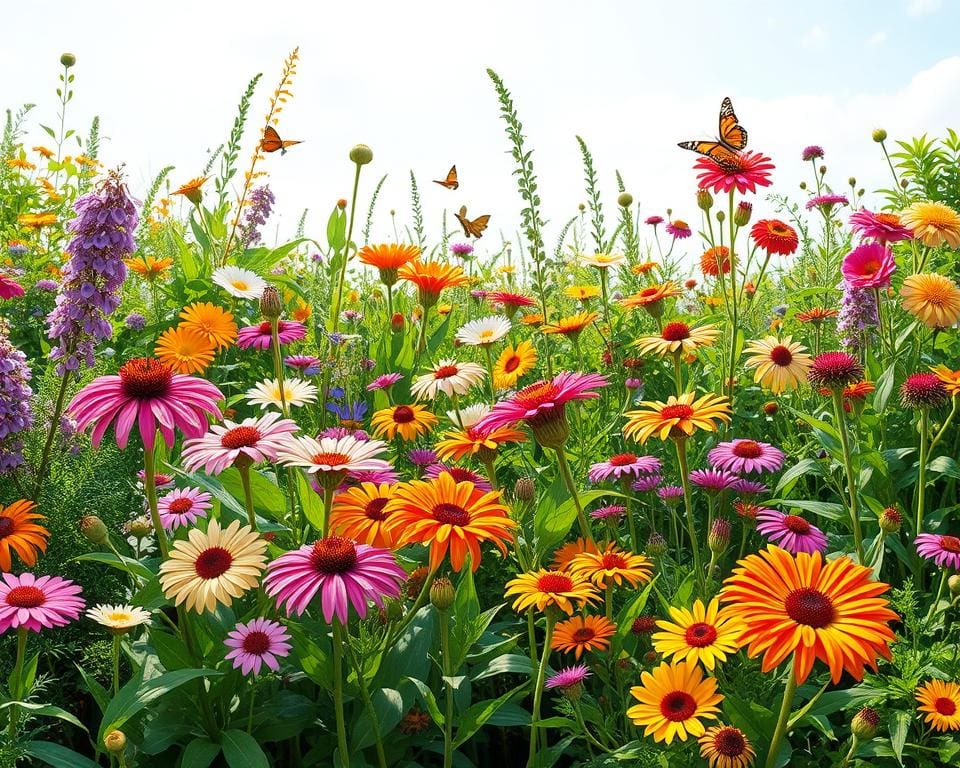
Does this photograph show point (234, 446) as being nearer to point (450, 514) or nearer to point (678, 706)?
point (450, 514)

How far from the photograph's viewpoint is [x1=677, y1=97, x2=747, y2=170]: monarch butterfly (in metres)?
2.56

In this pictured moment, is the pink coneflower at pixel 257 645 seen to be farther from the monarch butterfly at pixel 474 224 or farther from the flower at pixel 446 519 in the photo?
the monarch butterfly at pixel 474 224

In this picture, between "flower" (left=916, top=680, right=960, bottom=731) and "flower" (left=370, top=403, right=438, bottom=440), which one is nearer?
"flower" (left=916, top=680, right=960, bottom=731)

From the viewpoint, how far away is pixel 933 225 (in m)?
2.42

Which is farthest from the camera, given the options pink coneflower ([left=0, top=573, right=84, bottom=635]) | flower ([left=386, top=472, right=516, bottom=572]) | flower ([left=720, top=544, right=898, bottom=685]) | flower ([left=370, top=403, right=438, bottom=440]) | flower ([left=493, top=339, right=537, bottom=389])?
flower ([left=493, top=339, right=537, bottom=389])

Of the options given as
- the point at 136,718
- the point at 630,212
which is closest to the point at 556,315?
the point at 630,212

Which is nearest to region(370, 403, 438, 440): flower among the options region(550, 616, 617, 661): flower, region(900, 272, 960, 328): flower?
region(550, 616, 617, 661): flower

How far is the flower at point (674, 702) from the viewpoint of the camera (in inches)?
54.8

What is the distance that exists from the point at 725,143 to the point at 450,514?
5.70 feet

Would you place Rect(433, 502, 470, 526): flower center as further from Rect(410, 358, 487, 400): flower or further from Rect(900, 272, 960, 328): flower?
Rect(900, 272, 960, 328): flower

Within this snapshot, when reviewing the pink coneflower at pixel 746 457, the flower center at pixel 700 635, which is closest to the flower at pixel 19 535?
the flower center at pixel 700 635

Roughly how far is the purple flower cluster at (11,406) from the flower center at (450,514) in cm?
140

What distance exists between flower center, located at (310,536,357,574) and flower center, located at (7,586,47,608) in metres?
0.62

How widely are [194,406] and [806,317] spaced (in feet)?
7.10
